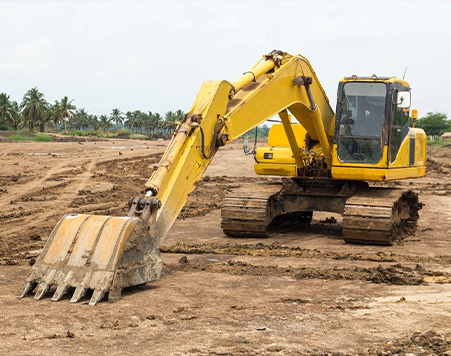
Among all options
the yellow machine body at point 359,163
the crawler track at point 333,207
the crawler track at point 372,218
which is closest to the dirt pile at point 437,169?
the yellow machine body at point 359,163

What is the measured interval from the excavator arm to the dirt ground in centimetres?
25

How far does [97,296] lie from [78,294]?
24cm

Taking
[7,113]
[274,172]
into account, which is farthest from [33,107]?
[274,172]

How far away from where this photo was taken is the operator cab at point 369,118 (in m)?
12.9

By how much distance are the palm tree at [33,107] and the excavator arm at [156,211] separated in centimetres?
8887

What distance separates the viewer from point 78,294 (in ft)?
24.5

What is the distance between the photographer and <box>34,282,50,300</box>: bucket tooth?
762 cm

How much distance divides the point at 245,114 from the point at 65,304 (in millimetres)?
4197

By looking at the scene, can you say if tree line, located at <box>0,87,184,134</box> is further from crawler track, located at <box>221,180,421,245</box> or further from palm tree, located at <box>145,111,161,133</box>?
crawler track, located at <box>221,180,421,245</box>

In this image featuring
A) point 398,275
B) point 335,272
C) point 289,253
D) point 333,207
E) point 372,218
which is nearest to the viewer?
point 398,275

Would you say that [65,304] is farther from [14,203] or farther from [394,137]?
[14,203]

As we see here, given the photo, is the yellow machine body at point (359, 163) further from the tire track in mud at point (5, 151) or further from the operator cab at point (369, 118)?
the tire track in mud at point (5, 151)

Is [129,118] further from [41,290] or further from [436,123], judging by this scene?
[41,290]

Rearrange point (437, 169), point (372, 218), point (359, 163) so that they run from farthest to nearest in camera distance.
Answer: point (437, 169) < point (359, 163) < point (372, 218)
